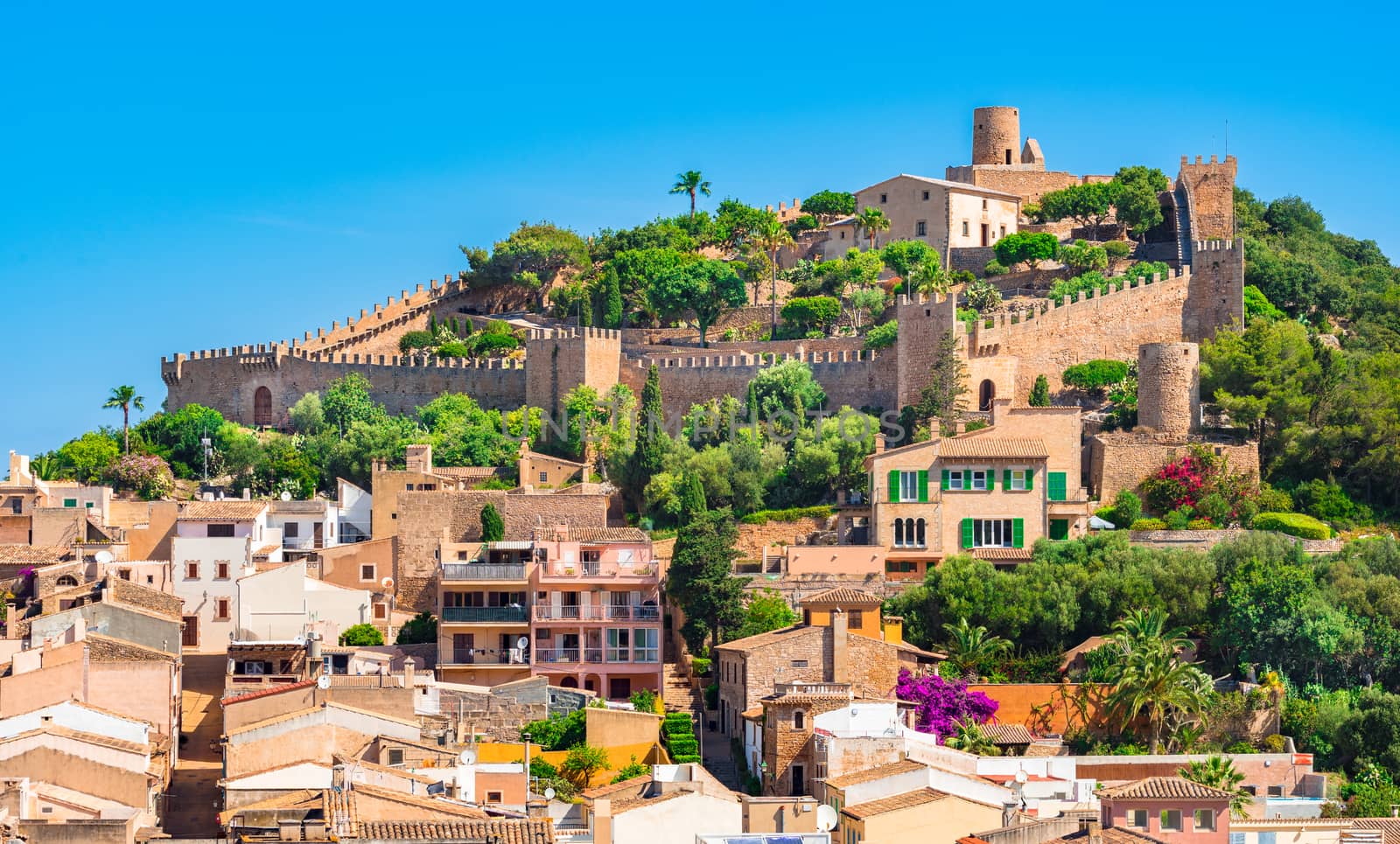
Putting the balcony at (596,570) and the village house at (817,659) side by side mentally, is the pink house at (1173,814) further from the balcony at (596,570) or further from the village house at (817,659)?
the balcony at (596,570)

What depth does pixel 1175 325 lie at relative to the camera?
6372 cm

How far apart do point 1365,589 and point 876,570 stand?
928 centimetres

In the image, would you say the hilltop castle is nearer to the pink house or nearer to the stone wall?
the stone wall

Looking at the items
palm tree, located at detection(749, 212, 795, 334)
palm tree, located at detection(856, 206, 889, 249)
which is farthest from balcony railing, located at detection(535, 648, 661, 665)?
palm tree, located at detection(856, 206, 889, 249)

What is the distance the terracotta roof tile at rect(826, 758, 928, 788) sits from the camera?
111 ft

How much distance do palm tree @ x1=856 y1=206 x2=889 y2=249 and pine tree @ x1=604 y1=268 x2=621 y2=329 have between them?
27.0 feet

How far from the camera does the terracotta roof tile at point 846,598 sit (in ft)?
145

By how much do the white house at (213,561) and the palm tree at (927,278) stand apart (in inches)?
869

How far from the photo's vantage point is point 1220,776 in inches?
1497

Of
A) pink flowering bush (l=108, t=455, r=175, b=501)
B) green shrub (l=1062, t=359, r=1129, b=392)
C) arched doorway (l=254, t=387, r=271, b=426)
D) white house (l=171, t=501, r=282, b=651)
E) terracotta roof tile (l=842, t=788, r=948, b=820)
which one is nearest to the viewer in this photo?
terracotta roof tile (l=842, t=788, r=948, b=820)

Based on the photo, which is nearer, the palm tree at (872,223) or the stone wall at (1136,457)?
the stone wall at (1136,457)

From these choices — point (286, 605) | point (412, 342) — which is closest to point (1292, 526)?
point (286, 605)

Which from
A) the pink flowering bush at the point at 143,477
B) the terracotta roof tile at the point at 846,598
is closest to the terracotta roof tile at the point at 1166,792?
the terracotta roof tile at the point at 846,598

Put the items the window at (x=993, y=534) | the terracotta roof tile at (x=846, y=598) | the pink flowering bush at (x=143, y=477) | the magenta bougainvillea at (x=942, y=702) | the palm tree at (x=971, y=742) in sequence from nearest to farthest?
the palm tree at (x=971, y=742) → the magenta bougainvillea at (x=942, y=702) → the terracotta roof tile at (x=846, y=598) → the window at (x=993, y=534) → the pink flowering bush at (x=143, y=477)
